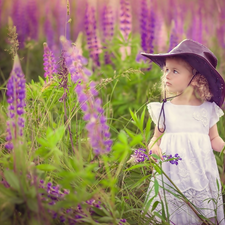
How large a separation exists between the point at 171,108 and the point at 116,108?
1.28 m

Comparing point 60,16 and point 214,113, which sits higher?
point 60,16

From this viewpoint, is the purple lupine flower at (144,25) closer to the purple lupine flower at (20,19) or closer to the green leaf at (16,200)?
the purple lupine flower at (20,19)

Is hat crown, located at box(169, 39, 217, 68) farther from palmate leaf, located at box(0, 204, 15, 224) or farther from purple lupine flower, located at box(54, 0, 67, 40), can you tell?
purple lupine flower, located at box(54, 0, 67, 40)

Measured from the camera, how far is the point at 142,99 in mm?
3162

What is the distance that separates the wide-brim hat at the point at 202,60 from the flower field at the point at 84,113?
0.28 m

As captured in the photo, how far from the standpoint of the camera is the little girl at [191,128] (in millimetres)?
1811

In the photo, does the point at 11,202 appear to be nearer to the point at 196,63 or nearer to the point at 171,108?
the point at 171,108

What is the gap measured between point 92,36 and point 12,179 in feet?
9.37

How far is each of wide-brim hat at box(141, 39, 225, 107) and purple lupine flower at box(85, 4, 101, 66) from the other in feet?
5.69

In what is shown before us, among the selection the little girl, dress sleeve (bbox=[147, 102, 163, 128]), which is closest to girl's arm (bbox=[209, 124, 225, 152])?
the little girl

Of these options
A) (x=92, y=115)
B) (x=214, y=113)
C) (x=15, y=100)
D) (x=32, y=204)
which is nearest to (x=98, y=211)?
(x=32, y=204)

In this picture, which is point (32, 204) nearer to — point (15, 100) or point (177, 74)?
point (15, 100)

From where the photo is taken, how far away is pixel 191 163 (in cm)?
185

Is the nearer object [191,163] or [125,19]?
[191,163]
